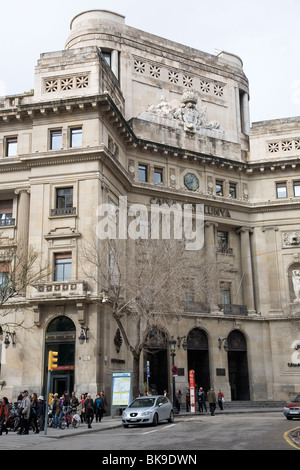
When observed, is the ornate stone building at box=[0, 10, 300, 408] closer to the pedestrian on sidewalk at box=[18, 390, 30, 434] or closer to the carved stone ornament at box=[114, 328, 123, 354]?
the carved stone ornament at box=[114, 328, 123, 354]

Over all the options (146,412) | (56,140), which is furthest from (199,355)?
(56,140)

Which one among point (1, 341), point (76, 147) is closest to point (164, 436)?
point (1, 341)

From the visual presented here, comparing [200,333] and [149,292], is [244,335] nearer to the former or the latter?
[200,333]

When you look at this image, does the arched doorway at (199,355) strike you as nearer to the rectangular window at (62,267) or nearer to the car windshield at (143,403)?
the rectangular window at (62,267)

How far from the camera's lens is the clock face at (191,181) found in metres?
46.1

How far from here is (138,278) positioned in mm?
31750

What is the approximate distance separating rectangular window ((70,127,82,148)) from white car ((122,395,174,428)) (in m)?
18.2

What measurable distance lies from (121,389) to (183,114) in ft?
86.5

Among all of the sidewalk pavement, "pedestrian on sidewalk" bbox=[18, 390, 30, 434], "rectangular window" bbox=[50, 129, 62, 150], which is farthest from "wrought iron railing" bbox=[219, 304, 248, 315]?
"pedestrian on sidewalk" bbox=[18, 390, 30, 434]

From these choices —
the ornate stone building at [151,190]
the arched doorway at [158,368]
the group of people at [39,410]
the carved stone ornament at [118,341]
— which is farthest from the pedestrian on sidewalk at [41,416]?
the arched doorway at [158,368]

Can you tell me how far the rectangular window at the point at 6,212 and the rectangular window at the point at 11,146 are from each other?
3325mm

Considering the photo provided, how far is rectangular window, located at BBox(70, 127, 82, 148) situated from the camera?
37.0 metres

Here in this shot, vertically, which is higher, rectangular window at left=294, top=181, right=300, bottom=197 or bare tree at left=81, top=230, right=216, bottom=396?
rectangular window at left=294, top=181, right=300, bottom=197

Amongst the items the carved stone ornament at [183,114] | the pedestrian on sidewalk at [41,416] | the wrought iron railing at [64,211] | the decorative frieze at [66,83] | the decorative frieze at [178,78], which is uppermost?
the decorative frieze at [178,78]
